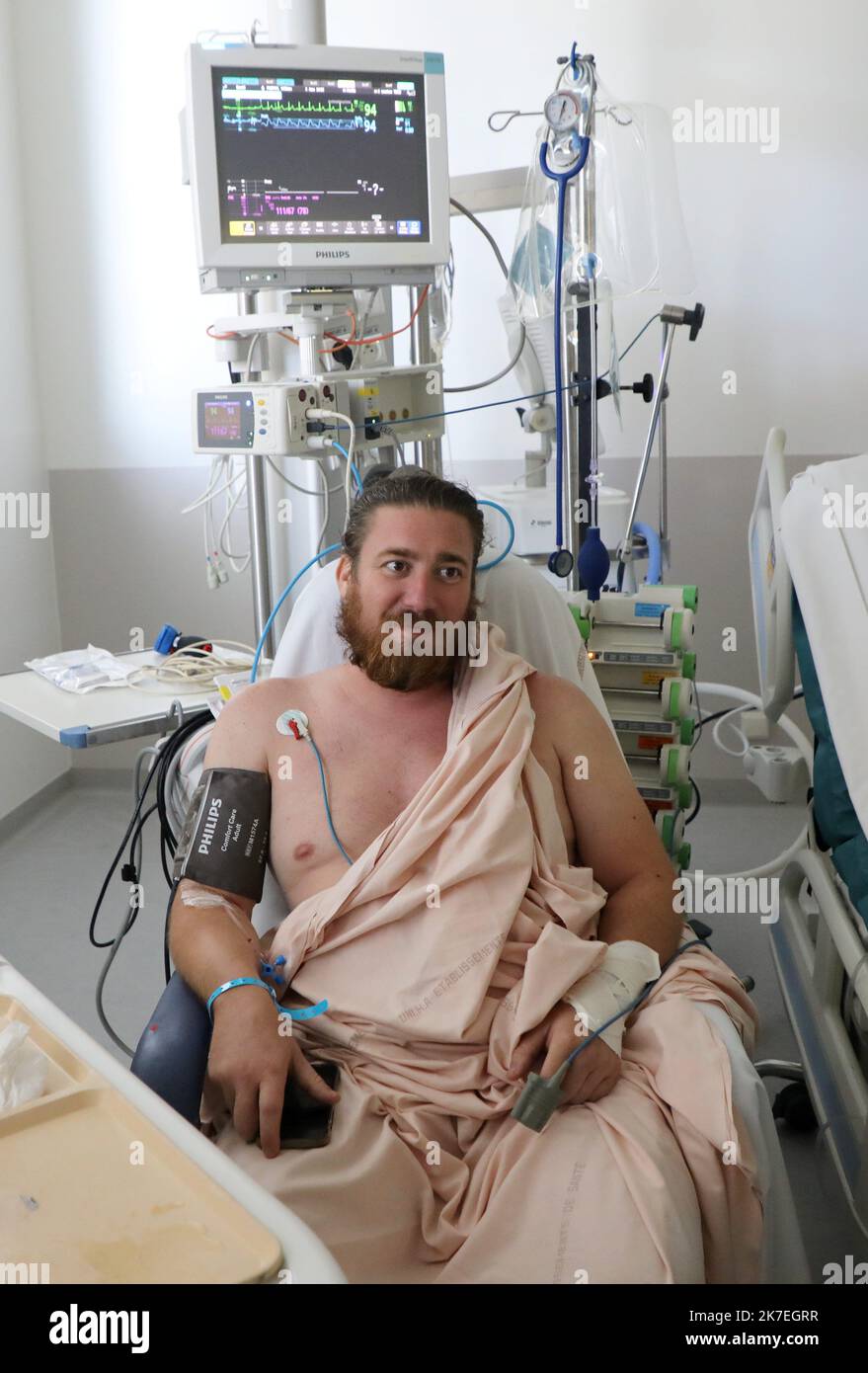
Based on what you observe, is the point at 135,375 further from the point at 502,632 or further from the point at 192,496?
the point at 502,632

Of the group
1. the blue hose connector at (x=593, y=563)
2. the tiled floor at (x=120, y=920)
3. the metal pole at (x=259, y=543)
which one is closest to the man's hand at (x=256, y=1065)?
the tiled floor at (x=120, y=920)

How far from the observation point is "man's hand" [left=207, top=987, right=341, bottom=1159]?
1.39 metres

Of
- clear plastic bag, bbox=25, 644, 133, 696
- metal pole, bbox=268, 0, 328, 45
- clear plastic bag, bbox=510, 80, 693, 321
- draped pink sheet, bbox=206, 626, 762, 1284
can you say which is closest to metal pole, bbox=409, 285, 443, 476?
clear plastic bag, bbox=510, 80, 693, 321

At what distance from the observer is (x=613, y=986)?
1530mm

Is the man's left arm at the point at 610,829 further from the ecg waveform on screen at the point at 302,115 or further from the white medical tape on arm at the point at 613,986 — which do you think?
the ecg waveform on screen at the point at 302,115

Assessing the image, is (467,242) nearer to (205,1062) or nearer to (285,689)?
(285,689)

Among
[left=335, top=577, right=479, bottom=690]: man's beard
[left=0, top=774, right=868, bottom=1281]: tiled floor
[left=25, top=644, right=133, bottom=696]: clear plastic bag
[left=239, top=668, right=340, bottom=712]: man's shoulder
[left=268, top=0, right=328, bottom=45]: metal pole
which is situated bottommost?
[left=0, top=774, right=868, bottom=1281]: tiled floor

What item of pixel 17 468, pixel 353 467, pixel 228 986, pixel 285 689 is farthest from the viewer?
pixel 17 468

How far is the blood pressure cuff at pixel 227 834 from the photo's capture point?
5.51ft

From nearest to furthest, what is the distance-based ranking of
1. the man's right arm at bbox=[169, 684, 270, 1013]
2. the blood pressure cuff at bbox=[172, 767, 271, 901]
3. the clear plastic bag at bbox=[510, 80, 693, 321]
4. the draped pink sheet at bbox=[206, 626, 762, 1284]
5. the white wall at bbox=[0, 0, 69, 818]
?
the draped pink sheet at bbox=[206, 626, 762, 1284] < the man's right arm at bbox=[169, 684, 270, 1013] < the blood pressure cuff at bbox=[172, 767, 271, 901] < the clear plastic bag at bbox=[510, 80, 693, 321] < the white wall at bbox=[0, 0, 69, 818]

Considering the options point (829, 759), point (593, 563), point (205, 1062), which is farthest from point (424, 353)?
point (205, 1062)

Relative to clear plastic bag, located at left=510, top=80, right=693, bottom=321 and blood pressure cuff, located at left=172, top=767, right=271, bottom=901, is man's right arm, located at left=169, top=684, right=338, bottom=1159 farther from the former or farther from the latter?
clear plastic bag, located at left=510, top=80, right=693, bottom=321

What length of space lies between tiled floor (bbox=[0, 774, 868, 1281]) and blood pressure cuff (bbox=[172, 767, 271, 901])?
1.04 metres

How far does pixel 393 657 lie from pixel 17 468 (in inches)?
98.9
